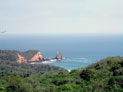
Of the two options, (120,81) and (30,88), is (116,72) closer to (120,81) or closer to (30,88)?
(120,81)

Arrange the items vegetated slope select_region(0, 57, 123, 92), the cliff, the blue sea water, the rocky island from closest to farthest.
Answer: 1. vegetated slope select_region(0, 57, 123, 92)
2. the cliff
3. the blue sea water
4. the rocky island

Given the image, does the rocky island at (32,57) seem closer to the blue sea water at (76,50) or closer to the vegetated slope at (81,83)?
the blue sea water at (76,50)

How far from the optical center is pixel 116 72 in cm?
1438

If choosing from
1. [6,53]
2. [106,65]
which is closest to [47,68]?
[6,53]

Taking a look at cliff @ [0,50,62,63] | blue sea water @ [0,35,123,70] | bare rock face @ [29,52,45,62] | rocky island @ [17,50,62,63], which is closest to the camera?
cliff @ [0,50,62,63]

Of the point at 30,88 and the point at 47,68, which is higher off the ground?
the point at 30,88

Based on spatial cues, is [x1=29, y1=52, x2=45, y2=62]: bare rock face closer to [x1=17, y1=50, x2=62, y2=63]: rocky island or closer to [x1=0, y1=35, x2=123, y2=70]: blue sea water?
[x1=17, y1=50, x2=62, y2=63]: rocky island

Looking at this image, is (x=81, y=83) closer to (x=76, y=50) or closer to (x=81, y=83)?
(x=81, y=83)

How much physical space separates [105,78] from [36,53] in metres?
55.7

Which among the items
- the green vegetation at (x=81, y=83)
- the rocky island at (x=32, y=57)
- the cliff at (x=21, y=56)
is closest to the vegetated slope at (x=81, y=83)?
the green vegetation at (x=81, y=83)

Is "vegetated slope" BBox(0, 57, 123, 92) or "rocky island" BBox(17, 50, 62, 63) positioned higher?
"vegetated slope" BBox(0, 57, 123, 92)

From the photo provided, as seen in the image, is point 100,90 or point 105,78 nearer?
point 100,90

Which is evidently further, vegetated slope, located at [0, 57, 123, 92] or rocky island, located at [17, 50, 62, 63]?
rocky island, located at [17, 50, 62, 63]

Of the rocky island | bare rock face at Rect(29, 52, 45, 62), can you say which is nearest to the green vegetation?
the rocky island
